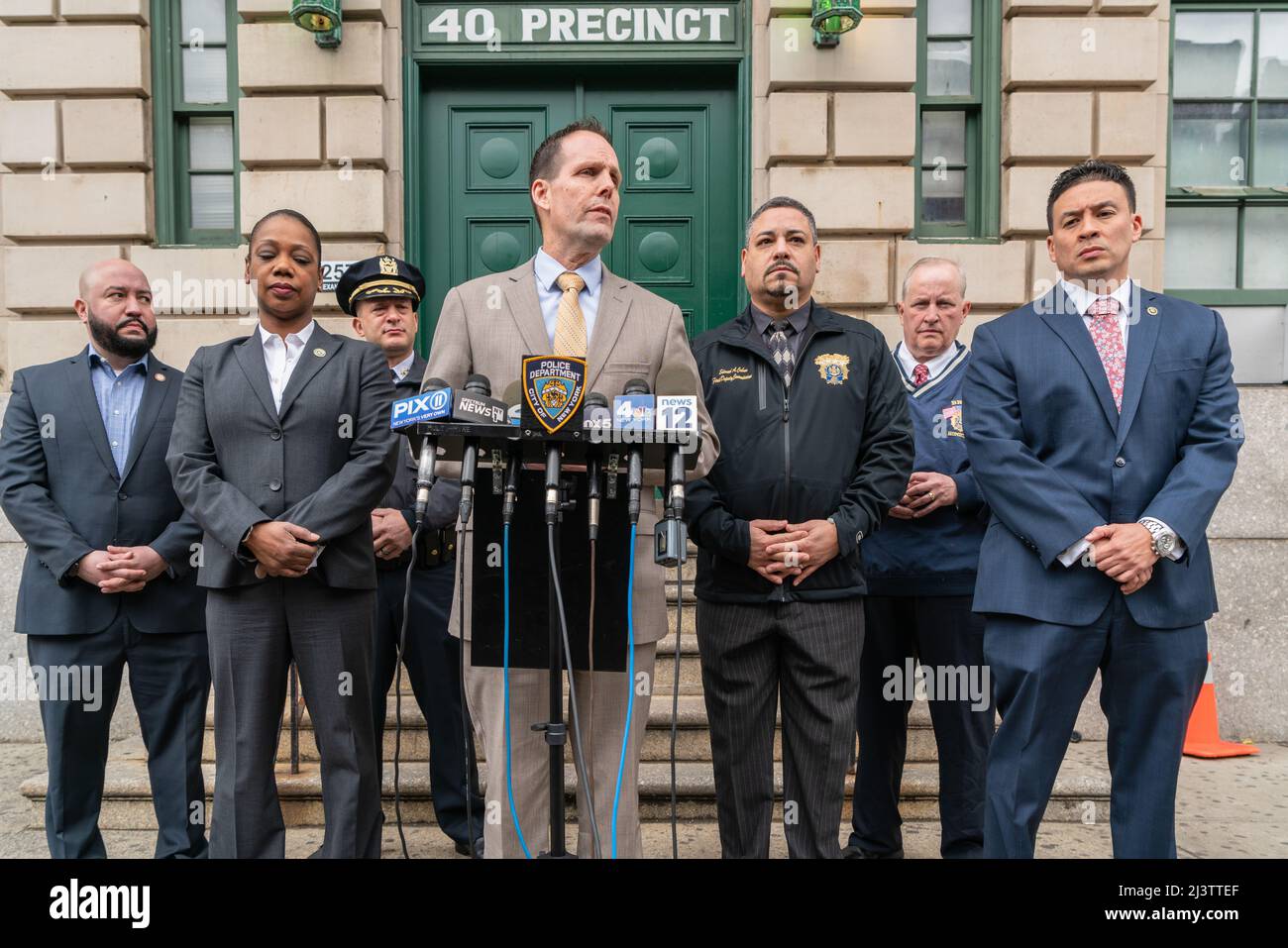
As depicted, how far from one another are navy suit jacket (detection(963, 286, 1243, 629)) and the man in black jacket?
52 cm

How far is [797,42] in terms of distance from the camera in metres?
7.42

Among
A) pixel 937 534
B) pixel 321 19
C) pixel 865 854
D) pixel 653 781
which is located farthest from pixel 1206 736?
pixel 321 19

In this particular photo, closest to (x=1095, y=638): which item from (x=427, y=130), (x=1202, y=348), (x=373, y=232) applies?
(x=1202, y=348)

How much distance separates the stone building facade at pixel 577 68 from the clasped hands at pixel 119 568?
3481mm

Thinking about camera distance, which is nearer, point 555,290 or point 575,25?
point 555,290

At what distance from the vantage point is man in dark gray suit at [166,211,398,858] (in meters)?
3.64

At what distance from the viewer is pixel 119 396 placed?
452 cm

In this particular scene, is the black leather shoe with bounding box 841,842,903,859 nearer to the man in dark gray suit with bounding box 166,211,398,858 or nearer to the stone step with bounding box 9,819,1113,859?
the stone step with bounding box 9,819,1113,859

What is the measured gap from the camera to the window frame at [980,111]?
7.63 metres

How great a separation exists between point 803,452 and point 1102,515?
1.04 m

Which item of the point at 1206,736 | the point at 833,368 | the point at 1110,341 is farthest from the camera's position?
the point at 1206,736

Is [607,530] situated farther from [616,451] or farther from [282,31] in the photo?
[282,31]

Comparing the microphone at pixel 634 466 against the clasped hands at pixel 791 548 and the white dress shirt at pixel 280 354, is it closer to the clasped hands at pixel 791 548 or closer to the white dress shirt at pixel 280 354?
the clasped hands at pixel 791 548

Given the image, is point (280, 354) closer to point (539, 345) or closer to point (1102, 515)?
point (539, 345)
